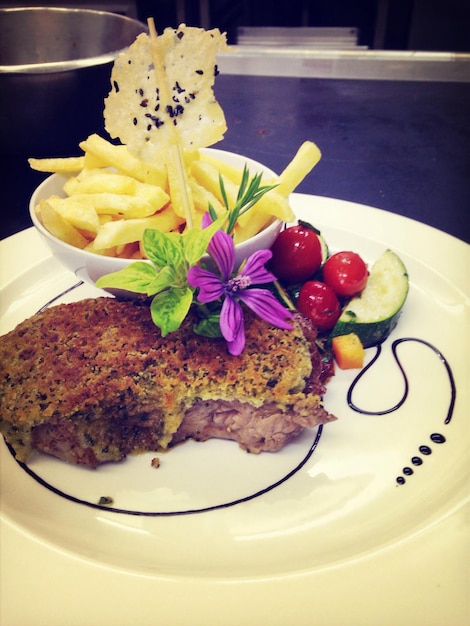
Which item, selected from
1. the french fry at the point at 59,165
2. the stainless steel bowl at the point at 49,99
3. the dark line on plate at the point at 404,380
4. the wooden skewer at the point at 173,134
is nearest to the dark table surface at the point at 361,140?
the stainless steel bowl at the point at 49,99

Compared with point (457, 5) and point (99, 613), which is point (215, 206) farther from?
point (457, 5)

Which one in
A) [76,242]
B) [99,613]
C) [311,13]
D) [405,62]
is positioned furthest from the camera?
[311,13]

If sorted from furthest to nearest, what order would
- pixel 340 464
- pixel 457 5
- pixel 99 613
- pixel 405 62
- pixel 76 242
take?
pixel 457 5, pixel 405 62, pixel 76 242, pixel 340 464, pixel 99 613

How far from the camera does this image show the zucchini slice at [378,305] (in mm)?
1646

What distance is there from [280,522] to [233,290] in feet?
1.92

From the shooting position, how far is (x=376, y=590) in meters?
1.05

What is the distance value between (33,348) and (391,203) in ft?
5.56

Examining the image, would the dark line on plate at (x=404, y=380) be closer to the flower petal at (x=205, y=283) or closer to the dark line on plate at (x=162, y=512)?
the dark line on plate at (x=162, y=512)

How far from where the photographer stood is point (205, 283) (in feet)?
4.48

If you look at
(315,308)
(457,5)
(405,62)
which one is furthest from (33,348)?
(457,5)

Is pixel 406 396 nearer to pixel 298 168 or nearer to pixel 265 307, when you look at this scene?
pixel 265 307

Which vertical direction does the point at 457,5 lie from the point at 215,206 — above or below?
above

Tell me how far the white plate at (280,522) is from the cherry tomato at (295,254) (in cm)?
37

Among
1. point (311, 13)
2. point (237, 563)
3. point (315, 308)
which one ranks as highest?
point (311, 13)
